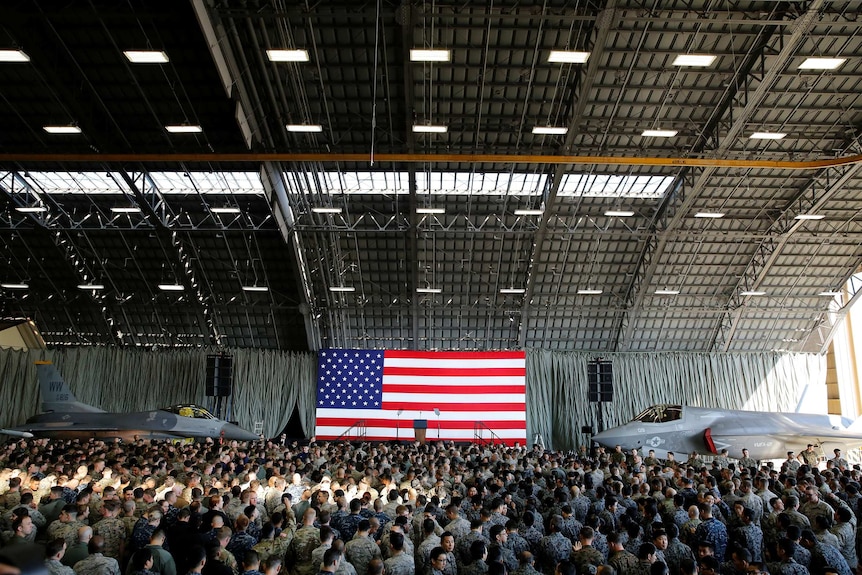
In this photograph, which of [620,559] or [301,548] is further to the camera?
[301,548]

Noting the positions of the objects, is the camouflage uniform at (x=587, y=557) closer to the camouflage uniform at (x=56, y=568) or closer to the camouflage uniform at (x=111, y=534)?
the camouflage uniform at (x=56, y=568)

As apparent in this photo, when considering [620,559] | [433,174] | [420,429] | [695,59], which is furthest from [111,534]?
[420,429]

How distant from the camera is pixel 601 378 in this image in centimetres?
2902

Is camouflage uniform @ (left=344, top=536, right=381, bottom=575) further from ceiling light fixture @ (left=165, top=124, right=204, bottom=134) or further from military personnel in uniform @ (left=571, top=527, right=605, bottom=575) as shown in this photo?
ceiling light fixture @ (left=165, top=124, right=204, bottom=134)

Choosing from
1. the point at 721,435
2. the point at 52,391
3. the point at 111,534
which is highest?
the point at 52,391

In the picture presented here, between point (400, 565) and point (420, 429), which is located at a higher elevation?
point (420, 429)

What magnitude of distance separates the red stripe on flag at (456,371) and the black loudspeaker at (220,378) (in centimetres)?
659

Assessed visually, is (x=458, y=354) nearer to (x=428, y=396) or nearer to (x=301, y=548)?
(x=428, y=396)

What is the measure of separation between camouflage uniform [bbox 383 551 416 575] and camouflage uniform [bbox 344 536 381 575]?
0.45m

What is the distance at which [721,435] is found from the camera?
950 inches

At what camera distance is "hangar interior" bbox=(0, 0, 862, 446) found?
69.5 feet

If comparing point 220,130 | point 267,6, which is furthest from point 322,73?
point 220,130

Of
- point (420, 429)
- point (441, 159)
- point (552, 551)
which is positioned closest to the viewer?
point (552, 551)

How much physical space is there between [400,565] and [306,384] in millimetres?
25627
